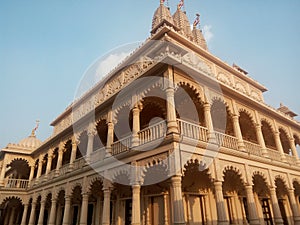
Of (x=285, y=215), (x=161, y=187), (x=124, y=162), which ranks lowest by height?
(x=285, y=215)

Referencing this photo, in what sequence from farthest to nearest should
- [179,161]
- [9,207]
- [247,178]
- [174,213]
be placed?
[9,207]
[247,178]
[179,161]
[174,213]

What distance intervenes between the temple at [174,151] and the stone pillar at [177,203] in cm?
3

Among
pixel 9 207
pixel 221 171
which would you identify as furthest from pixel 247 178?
pixel 9 207

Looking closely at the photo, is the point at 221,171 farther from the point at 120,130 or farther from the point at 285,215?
the point at 285,215

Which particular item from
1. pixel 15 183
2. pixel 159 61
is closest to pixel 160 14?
pixel 159 61

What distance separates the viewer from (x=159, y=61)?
978 cm

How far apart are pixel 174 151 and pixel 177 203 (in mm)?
1769

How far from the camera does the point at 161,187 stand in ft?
37.0

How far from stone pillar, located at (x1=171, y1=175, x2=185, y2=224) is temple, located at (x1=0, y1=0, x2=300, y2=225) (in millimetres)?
31

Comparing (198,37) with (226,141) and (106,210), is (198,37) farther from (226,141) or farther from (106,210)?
(106,210)

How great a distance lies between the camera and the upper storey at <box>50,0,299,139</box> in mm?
11180

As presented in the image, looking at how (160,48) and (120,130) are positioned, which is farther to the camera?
(120,130)

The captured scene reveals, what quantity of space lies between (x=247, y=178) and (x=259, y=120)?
4587 millimetres

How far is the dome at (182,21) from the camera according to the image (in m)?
26.9
